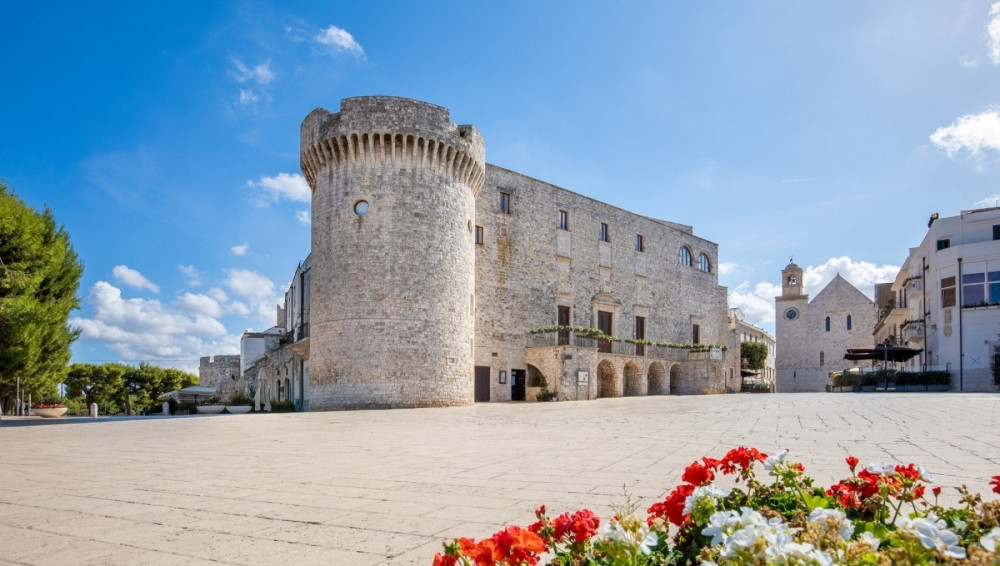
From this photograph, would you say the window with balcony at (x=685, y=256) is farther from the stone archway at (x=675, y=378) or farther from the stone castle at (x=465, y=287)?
the stone archway at (x=675, y=378)

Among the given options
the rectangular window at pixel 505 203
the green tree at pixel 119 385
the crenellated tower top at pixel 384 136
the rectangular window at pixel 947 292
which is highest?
the crenellated tower top at pixel 384 136

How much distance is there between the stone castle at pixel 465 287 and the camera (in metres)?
20.5

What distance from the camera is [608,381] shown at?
30781 mm

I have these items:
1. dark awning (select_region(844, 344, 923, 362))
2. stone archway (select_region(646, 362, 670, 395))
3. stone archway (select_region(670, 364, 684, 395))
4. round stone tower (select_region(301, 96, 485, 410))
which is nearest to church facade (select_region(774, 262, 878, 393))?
dark awning (select_region(844, 344, 923, 362))

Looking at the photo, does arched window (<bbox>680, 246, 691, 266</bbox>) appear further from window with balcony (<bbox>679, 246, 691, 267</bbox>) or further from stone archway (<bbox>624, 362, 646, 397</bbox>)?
stone archway (<bbox>624, 362, 646, 397</bbox>)

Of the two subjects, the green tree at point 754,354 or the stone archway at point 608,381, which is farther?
the green tree at point 754,354

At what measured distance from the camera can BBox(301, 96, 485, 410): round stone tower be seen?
20.3m

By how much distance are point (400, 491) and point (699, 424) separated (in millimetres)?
7734

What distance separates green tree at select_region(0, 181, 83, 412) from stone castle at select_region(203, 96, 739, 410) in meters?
7.81

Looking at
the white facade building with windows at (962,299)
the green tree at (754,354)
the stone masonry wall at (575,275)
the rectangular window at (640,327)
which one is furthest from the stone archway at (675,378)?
the green tree at (754,354)

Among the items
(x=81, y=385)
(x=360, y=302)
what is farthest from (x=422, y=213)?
(x=81, y=385)

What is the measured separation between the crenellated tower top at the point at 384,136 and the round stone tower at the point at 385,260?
32 millimetres

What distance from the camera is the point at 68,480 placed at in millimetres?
6281

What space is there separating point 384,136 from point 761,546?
20259 mm
